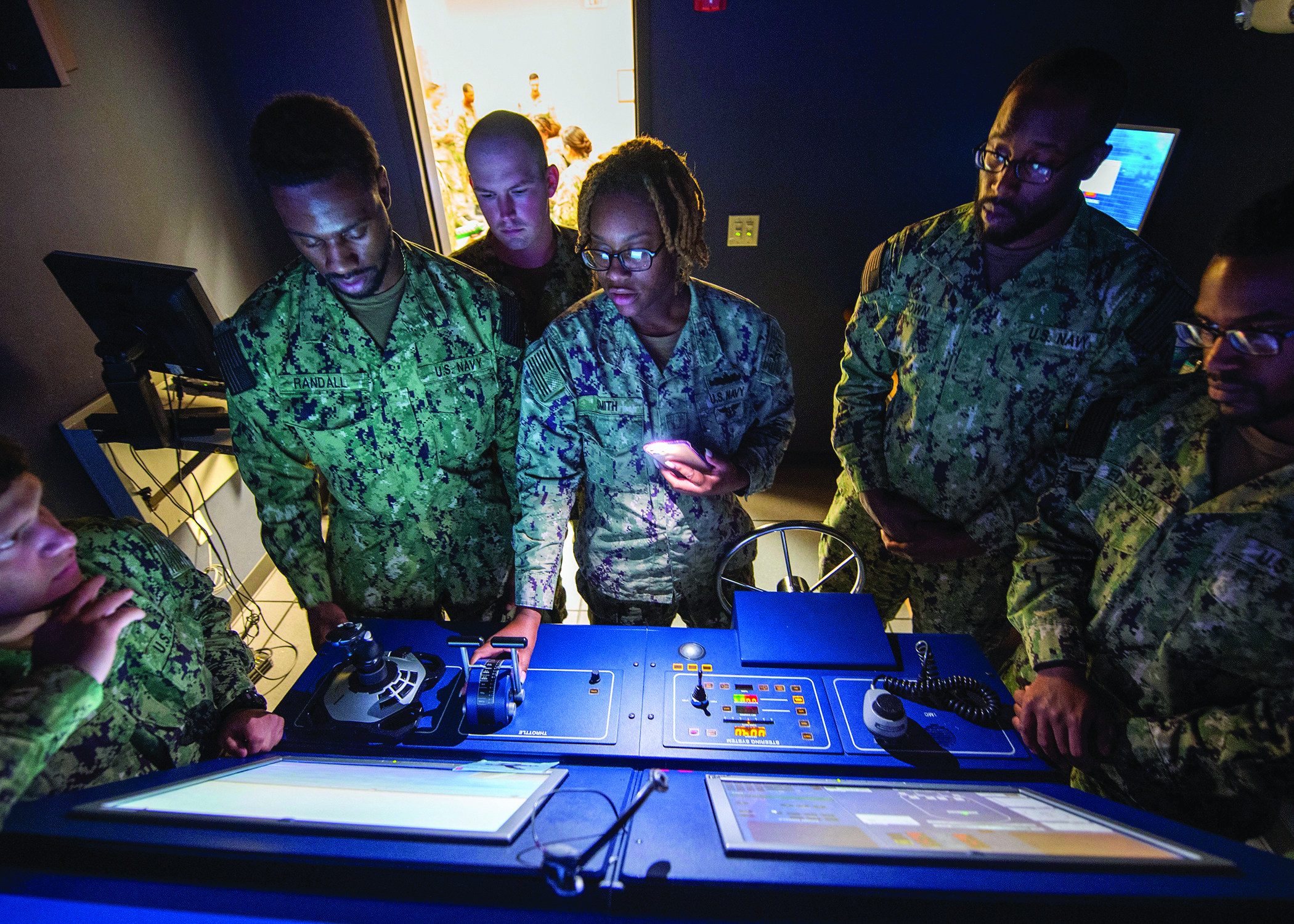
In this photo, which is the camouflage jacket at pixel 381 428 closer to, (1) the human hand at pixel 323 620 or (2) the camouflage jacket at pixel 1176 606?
(1) the human hand at pixel 323 620

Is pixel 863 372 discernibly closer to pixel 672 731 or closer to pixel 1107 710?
pixel 1107 710

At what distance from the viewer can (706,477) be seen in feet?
4.66

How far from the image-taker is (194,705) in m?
1.24

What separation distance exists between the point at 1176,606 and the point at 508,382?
5.13 feet

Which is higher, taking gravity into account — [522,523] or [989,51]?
[989,51]

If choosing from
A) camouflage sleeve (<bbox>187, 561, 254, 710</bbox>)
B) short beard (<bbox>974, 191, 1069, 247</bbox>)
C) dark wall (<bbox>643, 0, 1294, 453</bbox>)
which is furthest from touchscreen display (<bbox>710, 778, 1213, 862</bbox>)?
dark wall (<bbox>643, 0, 1294, 453</bbox>)

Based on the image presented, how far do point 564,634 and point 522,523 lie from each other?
29 centimetres

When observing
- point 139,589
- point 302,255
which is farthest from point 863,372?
point 139,589

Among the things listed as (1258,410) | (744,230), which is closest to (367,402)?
(1258,410)

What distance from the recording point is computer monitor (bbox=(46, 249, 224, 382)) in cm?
178

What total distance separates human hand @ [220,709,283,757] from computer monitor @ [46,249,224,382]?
106cm

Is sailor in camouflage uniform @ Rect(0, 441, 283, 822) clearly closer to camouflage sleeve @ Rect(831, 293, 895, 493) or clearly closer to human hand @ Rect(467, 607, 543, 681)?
human hand @ Rect(467, 607, 543, 681)

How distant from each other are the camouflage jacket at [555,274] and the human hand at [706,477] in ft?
3.00

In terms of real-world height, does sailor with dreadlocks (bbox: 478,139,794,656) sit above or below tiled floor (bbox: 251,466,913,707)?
above
